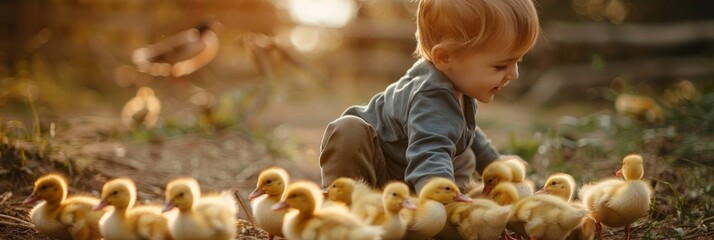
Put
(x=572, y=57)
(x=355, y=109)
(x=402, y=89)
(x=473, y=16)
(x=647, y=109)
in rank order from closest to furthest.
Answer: (x=473, y=16), (x=402, y=89), (x=355, y=109), (x=647, y=109), (x=572, y=57)

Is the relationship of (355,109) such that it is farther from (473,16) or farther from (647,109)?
(647,109)

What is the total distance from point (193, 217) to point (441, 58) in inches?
53.5

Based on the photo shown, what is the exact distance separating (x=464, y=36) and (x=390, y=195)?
3.21 ft

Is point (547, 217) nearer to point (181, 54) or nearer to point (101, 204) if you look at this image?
point (101, 204)

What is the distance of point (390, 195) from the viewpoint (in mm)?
2693

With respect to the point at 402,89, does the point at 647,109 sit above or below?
below

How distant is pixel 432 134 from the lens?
10.5 feet

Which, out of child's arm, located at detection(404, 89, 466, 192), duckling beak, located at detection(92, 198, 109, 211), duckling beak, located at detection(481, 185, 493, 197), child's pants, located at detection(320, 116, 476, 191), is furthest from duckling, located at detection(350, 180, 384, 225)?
duckling beak, located at detection(92, 198, 109, 211)

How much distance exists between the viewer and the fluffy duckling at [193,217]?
267cm

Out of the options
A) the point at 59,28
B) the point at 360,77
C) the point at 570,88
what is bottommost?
the point at 570,88

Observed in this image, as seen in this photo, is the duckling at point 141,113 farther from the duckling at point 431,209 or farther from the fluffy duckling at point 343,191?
the duckling at point 431,209

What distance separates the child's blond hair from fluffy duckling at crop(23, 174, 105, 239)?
1.60 metres

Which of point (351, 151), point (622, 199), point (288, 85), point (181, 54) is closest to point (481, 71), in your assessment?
point (351, 151)

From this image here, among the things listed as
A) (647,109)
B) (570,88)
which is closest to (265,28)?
(570,88)
